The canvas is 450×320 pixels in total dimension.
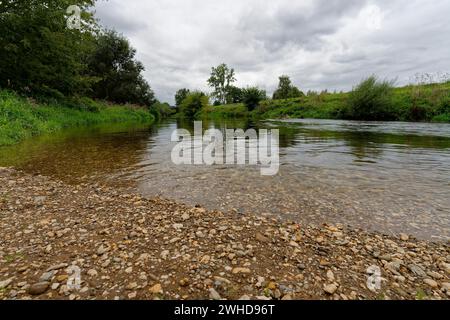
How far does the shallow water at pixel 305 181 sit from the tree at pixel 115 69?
35.6 metres

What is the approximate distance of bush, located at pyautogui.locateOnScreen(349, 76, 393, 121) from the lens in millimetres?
31109

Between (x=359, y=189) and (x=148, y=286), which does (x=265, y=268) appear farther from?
(x=359, y=189)

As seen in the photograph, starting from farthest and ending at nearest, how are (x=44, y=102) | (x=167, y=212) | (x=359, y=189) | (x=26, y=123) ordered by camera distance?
(x=44, y=102)
(x=26, y=123)
(x=359, y=189)
(x=167, y=212)

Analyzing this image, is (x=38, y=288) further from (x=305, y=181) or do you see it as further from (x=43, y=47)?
(x=43, y=47)

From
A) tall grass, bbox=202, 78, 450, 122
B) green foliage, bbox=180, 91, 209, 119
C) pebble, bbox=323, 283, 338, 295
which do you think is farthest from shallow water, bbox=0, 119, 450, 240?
green foliage, bbox=180, 91, 209, 119

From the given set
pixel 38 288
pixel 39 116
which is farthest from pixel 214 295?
pixel 39 116

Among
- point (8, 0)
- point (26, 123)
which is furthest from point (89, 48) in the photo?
point (26, 123)

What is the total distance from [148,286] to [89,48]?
27.6 metres

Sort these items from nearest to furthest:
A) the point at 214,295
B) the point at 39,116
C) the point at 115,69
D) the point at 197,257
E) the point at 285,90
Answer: the point at 214,295 → the point at 197,257 → the point at 39,116 → the point at 115,69 → the point at 285,90

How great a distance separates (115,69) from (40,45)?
2466 cm

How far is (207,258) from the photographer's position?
9.64ft

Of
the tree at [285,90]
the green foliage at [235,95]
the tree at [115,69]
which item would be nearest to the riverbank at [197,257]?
the tree at [115,69]

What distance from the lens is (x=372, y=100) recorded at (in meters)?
31.5

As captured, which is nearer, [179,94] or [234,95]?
[234,95]
